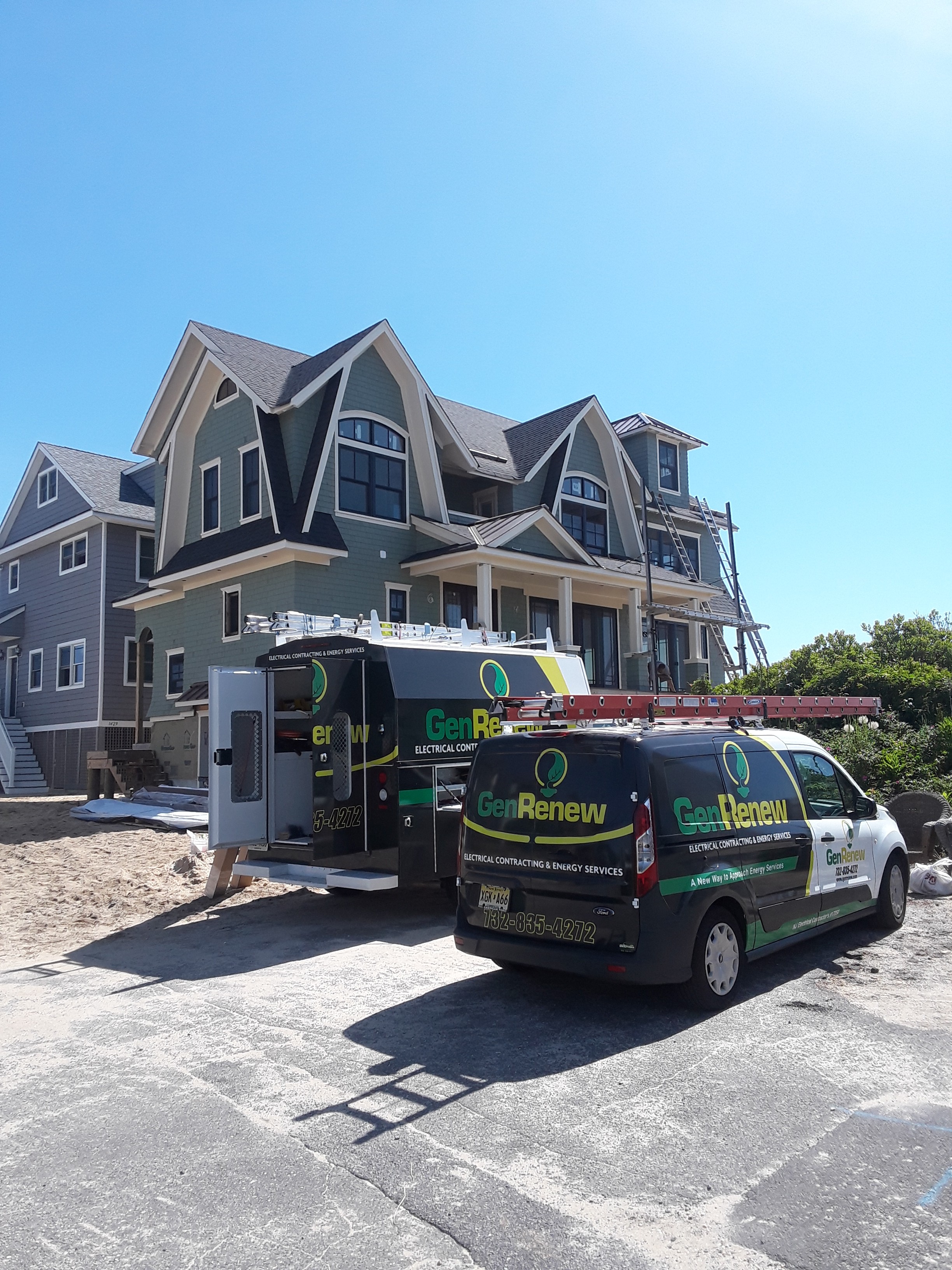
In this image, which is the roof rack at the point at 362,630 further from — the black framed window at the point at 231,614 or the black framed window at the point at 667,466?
the black framed window at the point at 667,466

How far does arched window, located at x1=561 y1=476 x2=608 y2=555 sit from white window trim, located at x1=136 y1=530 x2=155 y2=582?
11.8m

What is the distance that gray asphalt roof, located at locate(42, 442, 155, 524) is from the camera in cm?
2806

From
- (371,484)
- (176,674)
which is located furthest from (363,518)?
(176,674)

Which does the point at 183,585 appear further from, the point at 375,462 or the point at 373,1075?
the point at 373,1075

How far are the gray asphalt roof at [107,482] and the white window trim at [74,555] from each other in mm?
1328

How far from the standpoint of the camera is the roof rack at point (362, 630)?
1066cm

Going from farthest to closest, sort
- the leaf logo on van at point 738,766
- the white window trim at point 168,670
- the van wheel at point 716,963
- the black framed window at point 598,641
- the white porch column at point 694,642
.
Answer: the white porch column at point 694,642 → the black framed window at point 598,641 → the white window trim at point 168,670 → the leaf logo on van at point 738,766 → the van wheel at point 716,963

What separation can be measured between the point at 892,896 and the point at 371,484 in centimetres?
1574

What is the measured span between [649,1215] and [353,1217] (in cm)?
112

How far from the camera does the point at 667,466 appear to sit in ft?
104

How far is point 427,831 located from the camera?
31.7 feet

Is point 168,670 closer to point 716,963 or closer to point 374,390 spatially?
point 374,390

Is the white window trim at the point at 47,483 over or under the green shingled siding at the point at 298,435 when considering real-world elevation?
over

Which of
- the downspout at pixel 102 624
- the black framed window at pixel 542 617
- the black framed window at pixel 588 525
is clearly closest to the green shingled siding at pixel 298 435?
the black framed window at pixel 542 617
